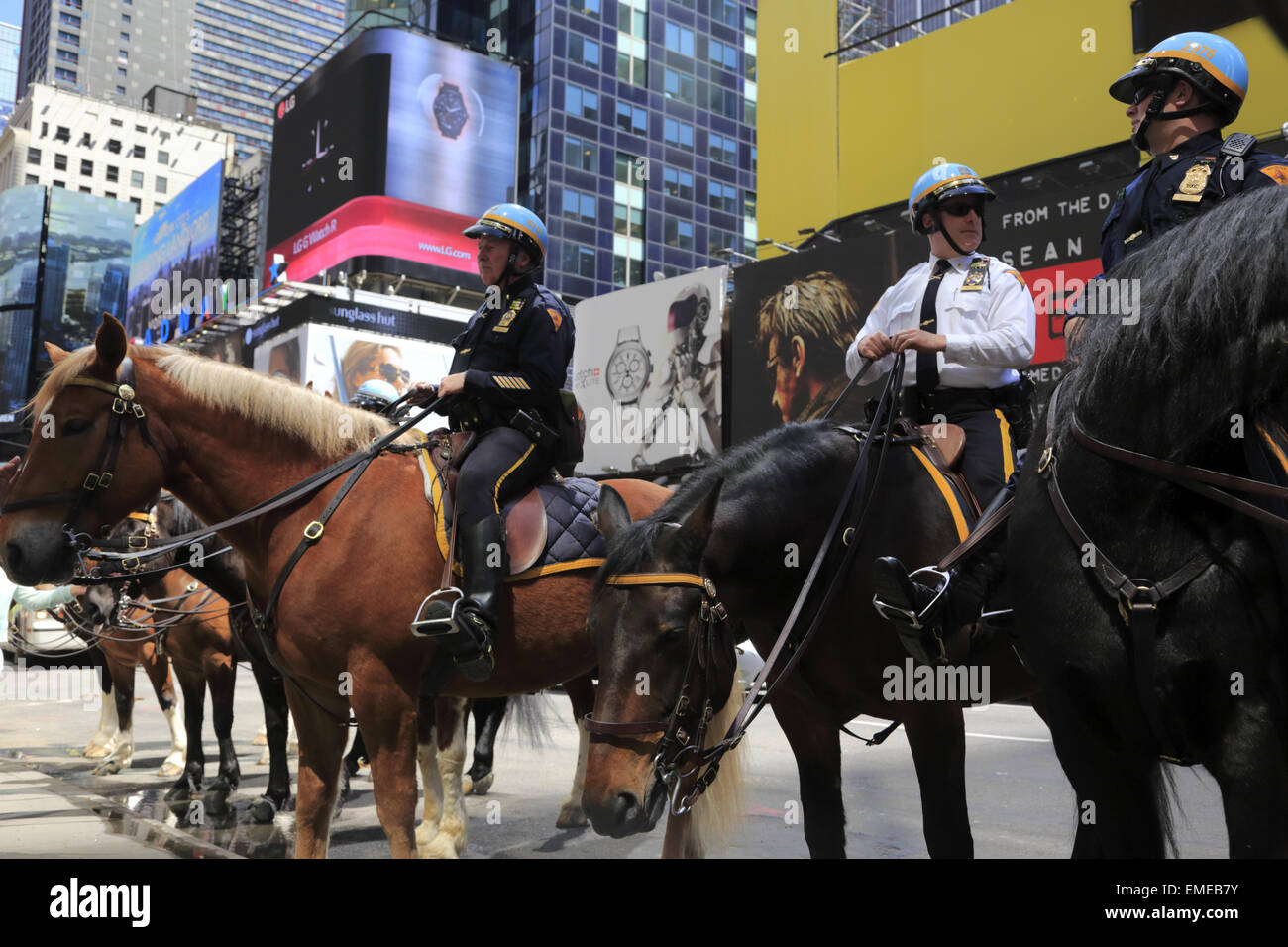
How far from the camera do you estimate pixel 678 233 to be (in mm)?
65750

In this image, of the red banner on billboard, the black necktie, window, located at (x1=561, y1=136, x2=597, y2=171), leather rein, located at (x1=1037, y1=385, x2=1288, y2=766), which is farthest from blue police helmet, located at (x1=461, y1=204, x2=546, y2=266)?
window, located at (x1=561, y1=136, x2=597, y2=171)

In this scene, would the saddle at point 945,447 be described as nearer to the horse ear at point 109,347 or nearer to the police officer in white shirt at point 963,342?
the police officer in white shirt at point 963,342

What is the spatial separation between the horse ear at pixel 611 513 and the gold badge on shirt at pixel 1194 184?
6.69 feet

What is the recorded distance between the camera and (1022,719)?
1347 centimetres

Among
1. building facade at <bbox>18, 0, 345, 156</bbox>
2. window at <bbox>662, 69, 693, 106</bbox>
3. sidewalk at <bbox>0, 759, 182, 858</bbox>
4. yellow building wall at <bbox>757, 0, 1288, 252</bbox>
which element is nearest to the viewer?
sidewalk at <bbox>0, 759, 182, 858</bbox>

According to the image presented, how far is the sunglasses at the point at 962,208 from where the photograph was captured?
4238mm

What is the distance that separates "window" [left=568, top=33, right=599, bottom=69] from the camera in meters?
60.2

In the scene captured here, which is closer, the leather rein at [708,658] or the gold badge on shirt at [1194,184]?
the gold badge on shirt at [1194,184]

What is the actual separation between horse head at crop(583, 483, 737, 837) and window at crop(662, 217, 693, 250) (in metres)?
63.2

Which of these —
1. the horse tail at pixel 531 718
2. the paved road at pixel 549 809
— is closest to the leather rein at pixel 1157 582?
the paved road at pixel 549 809

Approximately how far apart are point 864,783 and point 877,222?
1663 centimetres

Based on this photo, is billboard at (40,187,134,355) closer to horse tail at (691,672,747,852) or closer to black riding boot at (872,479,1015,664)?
horse tail at (691,672,747,852)

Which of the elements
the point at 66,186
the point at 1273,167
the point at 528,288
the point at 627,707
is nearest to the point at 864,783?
the point at 528,288

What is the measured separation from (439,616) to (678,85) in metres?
67.1
